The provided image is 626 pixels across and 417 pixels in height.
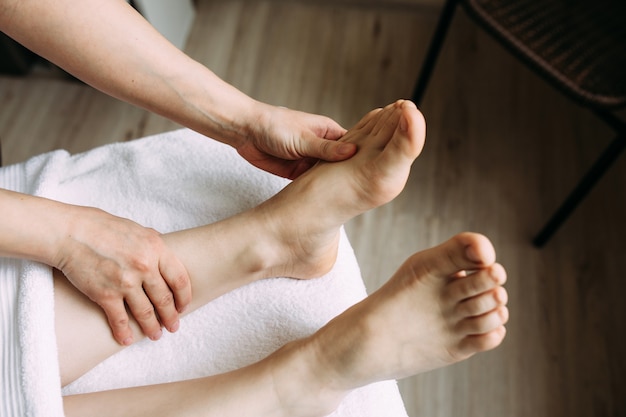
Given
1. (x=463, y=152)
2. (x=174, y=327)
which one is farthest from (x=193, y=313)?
(x=463, y=152)

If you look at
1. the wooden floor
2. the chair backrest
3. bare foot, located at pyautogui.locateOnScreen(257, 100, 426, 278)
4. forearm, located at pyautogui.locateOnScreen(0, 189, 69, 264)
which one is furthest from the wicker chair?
forearm, located at pyautogui.locateOnScreen(0, 189, 69, 264)

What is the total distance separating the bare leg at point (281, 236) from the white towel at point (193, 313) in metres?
0.03

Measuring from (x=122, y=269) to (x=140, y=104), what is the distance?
27cm

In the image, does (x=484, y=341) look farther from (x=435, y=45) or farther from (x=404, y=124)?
(x=435, y=45)

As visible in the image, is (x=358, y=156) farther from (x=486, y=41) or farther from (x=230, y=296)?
(x=486, y=41)

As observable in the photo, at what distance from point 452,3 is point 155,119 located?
0.88 metres

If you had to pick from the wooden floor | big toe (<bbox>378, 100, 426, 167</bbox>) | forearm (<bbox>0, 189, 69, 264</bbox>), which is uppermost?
forearm (<bbox>0, 189, 69, 264</bbox>)

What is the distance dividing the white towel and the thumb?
0.09 meters

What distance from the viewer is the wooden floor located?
1229mm

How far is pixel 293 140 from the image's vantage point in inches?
30.0

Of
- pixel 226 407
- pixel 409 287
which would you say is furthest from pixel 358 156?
pixel 226 407

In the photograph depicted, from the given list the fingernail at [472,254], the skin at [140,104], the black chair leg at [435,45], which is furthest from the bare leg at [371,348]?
the black chair leg at [435,45]

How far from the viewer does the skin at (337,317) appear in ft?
2.06

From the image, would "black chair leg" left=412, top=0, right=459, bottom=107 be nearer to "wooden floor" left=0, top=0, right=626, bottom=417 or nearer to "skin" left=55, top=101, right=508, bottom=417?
"wooden floor" left=0, top=0, right=626, bottom=417
